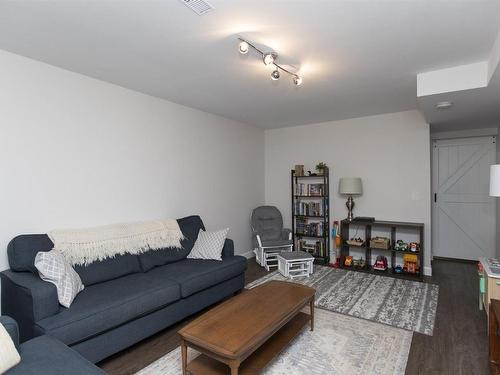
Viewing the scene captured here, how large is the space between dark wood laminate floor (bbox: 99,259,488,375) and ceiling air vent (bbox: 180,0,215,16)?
249cm

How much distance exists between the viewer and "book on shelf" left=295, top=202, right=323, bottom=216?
5.16 meters

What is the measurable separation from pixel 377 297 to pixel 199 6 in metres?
3.41

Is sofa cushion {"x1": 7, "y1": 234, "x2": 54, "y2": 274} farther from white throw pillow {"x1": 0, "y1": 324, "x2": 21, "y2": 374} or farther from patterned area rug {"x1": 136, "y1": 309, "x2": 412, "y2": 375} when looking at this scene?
patterned area rug {"x1": 136, "y1": 309, "x2": 412, "y2": 375}

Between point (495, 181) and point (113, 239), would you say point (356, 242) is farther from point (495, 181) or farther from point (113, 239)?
point (113, 239)

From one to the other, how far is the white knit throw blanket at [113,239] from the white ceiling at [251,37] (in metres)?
1.54

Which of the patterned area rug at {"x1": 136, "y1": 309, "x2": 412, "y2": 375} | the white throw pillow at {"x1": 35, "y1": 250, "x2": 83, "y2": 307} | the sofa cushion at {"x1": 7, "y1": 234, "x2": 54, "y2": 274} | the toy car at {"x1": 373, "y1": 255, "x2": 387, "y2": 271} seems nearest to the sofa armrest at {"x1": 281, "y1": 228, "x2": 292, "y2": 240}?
the toy car at {"x1": 373, "y1": 255, "x2": 387, "y2": 271}

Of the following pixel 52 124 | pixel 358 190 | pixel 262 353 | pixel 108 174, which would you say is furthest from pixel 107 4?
pixel 358 190

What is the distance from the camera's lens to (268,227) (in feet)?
16.9

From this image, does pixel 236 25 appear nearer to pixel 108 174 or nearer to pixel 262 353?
pixel 108 174

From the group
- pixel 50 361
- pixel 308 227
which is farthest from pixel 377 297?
pixel 50 361

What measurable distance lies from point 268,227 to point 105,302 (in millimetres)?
3273

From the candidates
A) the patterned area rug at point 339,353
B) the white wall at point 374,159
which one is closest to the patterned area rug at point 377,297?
the patterned area rug at point 339,353

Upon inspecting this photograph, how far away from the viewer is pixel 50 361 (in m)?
1.53

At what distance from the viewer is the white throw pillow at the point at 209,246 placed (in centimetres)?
348
